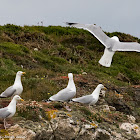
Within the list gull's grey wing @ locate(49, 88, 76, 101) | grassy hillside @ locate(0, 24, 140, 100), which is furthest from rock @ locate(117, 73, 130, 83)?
gull's grey wing @ locate(49, 88, 76, 101)

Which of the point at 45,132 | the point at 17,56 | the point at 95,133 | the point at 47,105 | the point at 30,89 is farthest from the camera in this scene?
the point at 17,56

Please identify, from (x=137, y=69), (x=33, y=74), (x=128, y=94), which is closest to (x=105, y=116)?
(x=128, y=94)

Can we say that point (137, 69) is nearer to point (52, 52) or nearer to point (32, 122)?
point (52, 52)

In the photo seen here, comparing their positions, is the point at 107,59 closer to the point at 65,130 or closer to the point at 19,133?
the point at 65,130

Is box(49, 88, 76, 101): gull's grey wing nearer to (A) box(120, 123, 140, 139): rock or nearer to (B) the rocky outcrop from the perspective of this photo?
(B) the rocky outcrop

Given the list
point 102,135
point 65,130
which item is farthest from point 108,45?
point 65,130

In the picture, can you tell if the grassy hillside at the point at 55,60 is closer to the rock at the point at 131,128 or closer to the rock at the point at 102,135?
the rock at the point at 131,128

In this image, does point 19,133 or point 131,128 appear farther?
point 131,128

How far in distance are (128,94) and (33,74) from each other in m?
4.28

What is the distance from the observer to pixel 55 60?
67.3ft

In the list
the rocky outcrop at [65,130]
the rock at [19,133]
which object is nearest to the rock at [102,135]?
the rocky outcrop at [65,130]

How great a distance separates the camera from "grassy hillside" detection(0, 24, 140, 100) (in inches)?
535

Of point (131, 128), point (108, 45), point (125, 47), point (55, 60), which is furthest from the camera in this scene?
point (55, 60)

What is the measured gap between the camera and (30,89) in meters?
12.1
